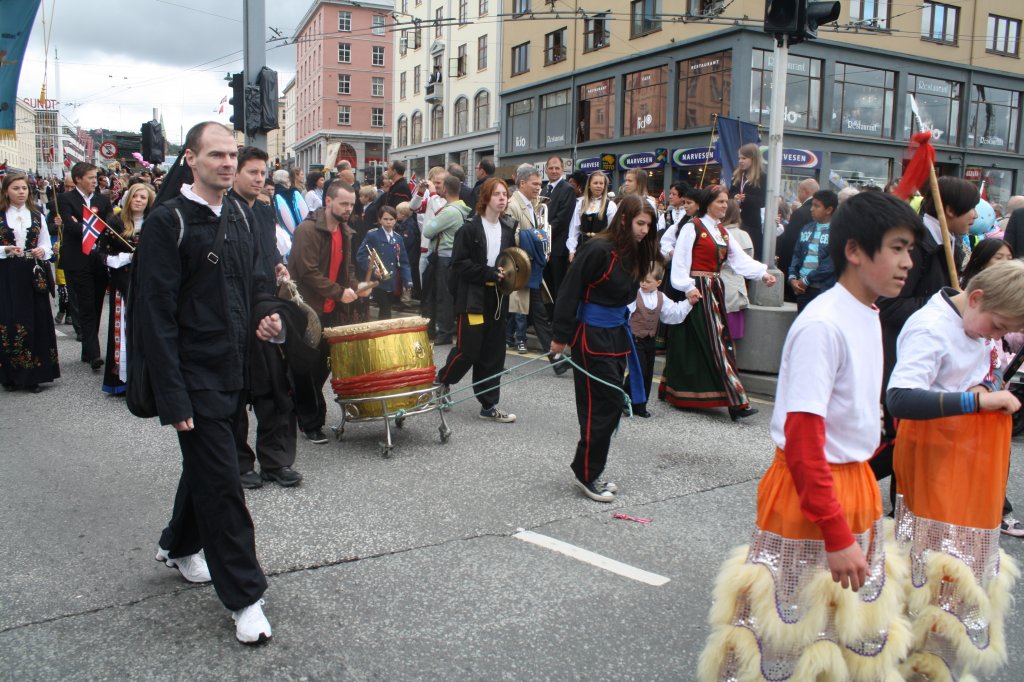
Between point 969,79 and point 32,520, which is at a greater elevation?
point 969,79

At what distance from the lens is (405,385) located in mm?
6027

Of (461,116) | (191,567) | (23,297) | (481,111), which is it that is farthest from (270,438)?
(461,116)

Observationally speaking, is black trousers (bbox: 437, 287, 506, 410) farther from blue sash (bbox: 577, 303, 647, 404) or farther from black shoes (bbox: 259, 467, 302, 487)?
black shoes (bbox: 259, 467, 302, 487)

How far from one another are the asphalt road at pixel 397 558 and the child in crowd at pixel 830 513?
980 millimetres

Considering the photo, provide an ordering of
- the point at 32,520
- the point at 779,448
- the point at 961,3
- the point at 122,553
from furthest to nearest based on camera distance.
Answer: the point at 961,3 → the point at 32,520 → the point at 122,553 → the point at 779,448

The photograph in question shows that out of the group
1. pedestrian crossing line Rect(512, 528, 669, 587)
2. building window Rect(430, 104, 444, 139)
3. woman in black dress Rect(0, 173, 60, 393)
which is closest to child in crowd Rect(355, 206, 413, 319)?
woman in black dress Rect(0, 173, 60, 393)

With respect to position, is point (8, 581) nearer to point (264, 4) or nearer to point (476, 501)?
point (476, 501)

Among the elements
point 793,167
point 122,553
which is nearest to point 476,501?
point 122,553

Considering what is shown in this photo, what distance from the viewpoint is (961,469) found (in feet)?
9.62

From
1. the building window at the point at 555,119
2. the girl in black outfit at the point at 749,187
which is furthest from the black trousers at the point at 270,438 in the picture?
the building window at the point at 555,119

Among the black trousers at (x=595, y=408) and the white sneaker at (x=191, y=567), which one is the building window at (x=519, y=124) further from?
the white sneaker at (x=191, y=567)

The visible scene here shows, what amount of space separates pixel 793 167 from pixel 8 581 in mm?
28625

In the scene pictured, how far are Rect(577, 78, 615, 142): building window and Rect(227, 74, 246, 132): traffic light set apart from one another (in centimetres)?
2379

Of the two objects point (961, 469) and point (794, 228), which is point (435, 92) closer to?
point (794, 228)
